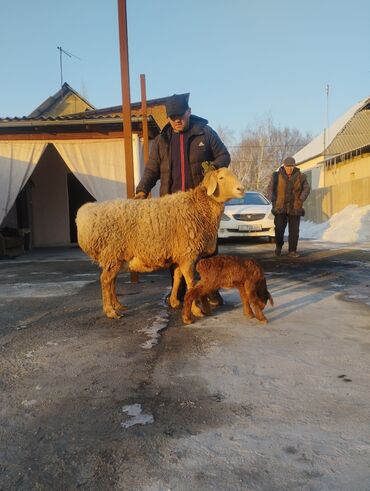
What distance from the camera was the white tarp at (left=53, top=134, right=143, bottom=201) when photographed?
11.4 metres

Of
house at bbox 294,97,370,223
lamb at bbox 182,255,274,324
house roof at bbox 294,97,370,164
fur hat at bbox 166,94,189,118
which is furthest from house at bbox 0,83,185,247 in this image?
house roof at bbox 294,97,370,164

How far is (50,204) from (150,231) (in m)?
12.9

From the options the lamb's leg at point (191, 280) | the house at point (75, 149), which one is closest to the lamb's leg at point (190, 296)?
the lamb's leg at point (191, 280)

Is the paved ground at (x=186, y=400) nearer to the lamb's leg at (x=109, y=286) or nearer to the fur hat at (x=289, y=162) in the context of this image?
the lamb's leg at (x=109, y=286)

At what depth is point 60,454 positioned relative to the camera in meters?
1.74

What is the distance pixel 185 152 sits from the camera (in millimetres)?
4551

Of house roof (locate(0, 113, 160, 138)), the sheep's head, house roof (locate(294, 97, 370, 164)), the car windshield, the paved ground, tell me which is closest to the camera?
the paved ground

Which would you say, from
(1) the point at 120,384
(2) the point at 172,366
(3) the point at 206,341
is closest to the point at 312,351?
(3) the point at 206,341

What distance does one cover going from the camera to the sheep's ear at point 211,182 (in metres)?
4.12

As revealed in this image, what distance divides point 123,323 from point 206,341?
102 centimetres

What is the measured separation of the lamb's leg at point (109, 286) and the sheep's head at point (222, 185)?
4.18ft

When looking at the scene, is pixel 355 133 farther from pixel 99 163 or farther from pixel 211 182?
pixel 211 182

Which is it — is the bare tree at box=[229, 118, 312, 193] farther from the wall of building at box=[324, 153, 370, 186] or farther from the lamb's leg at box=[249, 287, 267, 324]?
the lamb's leg at box=[249, 287, 267, 324]

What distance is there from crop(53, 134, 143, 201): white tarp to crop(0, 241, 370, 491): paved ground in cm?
739
